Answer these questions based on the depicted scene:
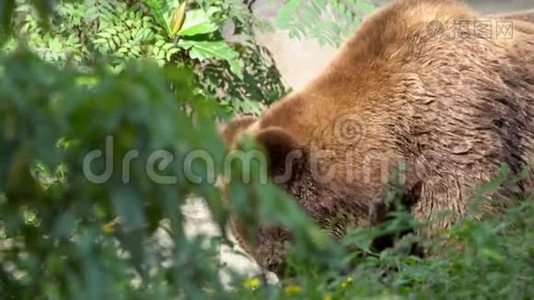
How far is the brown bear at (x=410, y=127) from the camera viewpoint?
5082 mm

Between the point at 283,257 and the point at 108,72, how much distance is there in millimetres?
3097

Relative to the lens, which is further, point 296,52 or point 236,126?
point 296,52

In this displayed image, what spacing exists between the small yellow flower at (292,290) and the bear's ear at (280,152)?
1.71 meters

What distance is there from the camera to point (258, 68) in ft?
26.3

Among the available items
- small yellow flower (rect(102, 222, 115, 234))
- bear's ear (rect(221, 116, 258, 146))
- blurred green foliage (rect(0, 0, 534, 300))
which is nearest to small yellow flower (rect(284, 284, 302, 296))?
blurred green foliage (rect(0, 0, 534, 300))

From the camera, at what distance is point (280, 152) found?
507cm

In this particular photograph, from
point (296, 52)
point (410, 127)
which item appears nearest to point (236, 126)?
point (410, 127)

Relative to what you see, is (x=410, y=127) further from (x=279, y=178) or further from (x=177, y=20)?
(x=177, y=20)

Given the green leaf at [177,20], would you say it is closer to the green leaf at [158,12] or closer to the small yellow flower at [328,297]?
the green leaf at [158,12]

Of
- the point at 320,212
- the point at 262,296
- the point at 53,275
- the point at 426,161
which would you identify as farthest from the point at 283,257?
the point at 53,275

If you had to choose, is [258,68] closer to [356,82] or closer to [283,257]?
[356,82]

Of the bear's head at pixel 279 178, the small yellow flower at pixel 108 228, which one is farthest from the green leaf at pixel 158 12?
the small yellow flower at pixel 108 228

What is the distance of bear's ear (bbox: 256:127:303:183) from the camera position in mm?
5016

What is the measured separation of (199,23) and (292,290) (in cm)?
480
